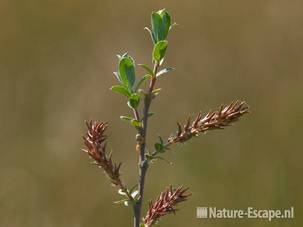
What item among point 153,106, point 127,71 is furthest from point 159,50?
point 153,106

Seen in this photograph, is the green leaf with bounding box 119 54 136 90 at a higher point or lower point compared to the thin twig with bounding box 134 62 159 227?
higher

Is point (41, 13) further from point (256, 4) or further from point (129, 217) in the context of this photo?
point (129, 217)

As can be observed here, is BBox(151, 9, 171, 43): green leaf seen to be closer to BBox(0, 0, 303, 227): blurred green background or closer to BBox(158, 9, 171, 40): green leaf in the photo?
BBox(158, 9, 171, 40): green leaf

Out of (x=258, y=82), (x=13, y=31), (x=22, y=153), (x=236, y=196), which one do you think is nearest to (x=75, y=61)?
(x=13, y=31)

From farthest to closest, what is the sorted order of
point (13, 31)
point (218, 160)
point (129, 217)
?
point (13, 31) → point (218, 160) → point (129, 217)

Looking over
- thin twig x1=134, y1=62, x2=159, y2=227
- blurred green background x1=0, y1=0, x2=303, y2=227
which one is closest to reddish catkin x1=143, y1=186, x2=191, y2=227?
thin twig x1=134, y1=62, x2=159, y2=227

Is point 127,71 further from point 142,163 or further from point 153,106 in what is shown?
point 153,106
